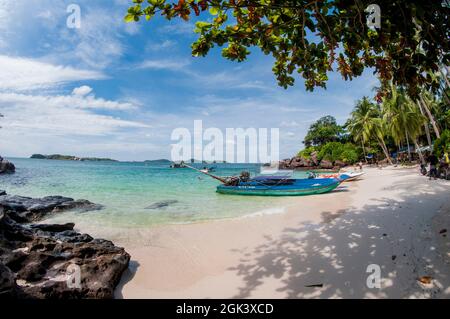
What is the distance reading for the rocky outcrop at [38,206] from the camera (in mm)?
12242

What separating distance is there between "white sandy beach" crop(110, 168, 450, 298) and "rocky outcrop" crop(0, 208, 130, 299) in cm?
45

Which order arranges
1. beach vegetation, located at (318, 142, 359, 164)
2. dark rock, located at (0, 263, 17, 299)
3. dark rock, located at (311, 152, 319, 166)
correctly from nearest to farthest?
dark rock, located at (0, 263, 17, 299)
beach vegetation, located at (318, 142, 359, 164)
dark rock, located at (311, 152, 319, 166)

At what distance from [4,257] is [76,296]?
1.70m

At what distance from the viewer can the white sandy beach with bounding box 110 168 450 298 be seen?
4223mm

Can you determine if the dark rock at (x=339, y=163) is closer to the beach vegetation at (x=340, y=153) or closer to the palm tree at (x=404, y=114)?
the beach vegetation at (x=340, y=153)

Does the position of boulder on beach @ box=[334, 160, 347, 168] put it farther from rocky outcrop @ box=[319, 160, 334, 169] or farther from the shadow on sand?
the shadow on sand

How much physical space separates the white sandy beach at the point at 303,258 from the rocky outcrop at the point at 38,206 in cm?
755

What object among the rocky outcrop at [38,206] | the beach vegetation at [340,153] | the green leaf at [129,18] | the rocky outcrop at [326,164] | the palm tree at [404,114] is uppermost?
the palm tree at [404,114]

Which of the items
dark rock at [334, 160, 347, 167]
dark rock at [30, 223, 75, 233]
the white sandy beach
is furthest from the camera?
dark rock at [334, 160, 347, 167]

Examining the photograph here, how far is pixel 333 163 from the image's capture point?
54.5 m

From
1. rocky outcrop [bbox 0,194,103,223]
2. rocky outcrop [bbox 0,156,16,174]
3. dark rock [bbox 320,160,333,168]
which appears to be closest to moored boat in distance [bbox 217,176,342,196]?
rocky outcrop [bbox 0,194,103,223]

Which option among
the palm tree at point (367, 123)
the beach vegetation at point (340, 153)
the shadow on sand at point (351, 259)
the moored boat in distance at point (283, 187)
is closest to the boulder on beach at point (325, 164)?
the beach vegetation at point (340, 153)

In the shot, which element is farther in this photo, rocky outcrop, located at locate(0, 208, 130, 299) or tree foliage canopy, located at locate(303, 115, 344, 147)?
tree foliage canopy, located at locate(303, 115, 344, 147)
